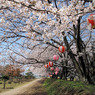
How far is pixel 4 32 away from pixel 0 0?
1.95 metres

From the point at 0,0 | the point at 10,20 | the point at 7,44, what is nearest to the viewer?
the point at 0,0

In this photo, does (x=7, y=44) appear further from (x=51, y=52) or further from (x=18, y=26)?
(x=51, y=52)

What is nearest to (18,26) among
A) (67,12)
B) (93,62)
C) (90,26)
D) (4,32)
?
(4,32)

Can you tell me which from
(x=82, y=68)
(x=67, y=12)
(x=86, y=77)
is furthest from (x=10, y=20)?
(x=86, y=77)

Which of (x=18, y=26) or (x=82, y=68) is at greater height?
(x=18, y=26)

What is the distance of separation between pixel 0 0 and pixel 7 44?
10.4 feet

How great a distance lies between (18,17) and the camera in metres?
5.33

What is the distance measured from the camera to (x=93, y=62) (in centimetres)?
621

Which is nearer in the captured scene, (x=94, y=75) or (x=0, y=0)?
(x=0, y=0)

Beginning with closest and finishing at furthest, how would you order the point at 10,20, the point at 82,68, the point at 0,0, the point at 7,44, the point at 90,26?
the point at 90,26 < the point at 0,0 < the point at 82,68 < the point at 10,20 < the point at 7,44

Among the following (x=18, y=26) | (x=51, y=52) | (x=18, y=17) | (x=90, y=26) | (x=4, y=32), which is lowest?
(x=51, y=52)

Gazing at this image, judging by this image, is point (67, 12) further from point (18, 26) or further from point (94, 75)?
point (94, 75)

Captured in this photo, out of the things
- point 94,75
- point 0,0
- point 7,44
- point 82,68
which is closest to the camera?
point 0,0

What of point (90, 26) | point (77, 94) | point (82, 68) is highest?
point (90, 26)
